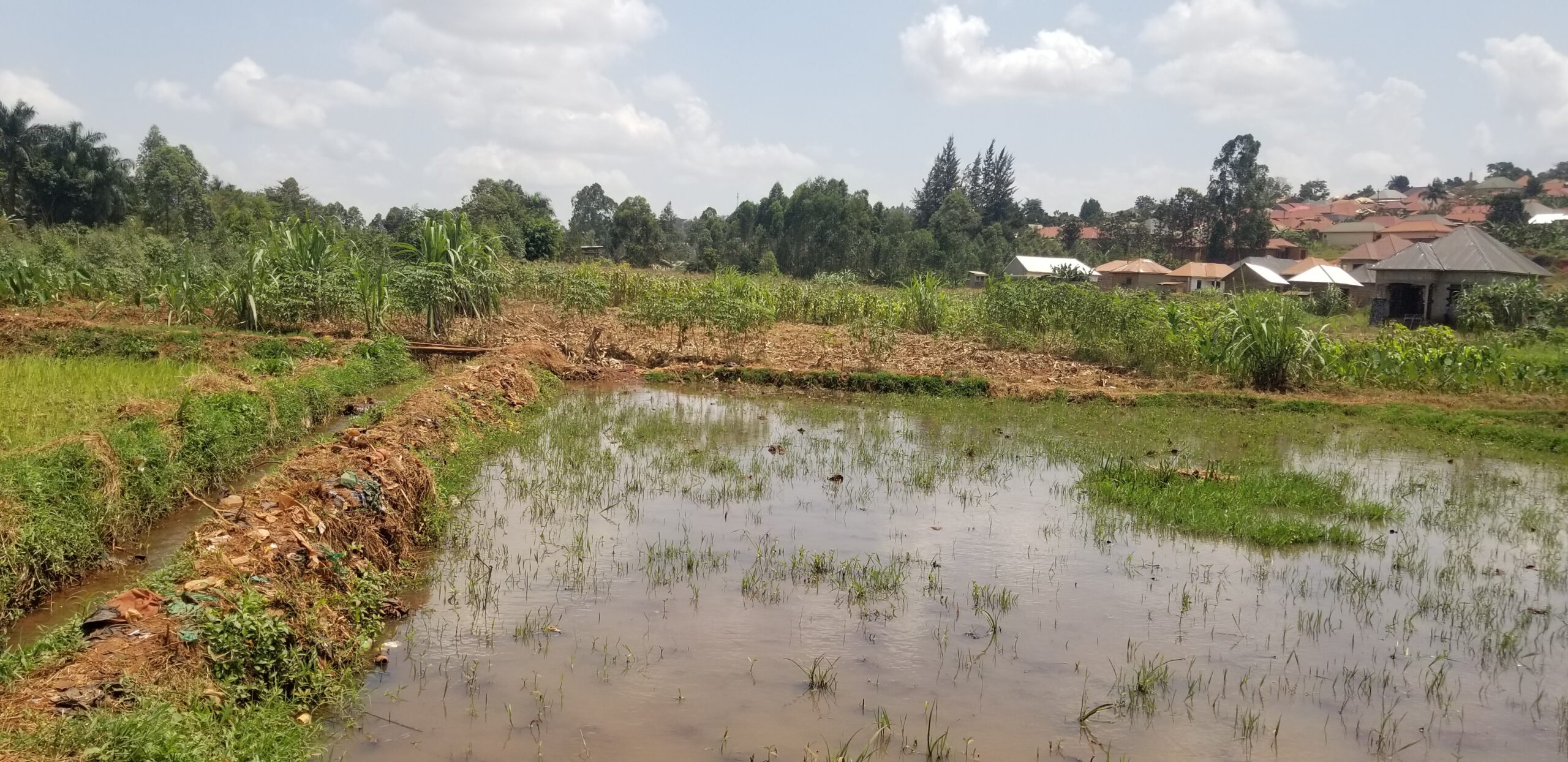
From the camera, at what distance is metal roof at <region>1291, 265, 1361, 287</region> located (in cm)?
4122

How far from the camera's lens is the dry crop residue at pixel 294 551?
12.0ft

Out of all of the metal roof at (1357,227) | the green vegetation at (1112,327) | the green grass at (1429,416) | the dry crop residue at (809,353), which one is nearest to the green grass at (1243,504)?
the green grass at (1429,416)

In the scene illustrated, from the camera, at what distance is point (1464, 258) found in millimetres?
27578

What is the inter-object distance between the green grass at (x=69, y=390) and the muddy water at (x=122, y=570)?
1.02 meters

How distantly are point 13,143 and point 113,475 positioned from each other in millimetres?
49316

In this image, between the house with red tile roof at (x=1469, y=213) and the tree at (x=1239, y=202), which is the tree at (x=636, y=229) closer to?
the tree at (x=1239, y=202)

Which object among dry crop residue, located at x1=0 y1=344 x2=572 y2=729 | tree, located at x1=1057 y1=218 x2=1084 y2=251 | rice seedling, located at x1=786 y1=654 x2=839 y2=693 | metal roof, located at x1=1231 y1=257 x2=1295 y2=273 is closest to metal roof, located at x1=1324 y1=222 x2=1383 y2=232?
tree, located at x1=1057 y1=218 x2=1084 y2=251

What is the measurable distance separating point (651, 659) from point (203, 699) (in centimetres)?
206

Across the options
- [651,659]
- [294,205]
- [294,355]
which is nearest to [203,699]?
[651,659]

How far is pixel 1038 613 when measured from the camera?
601 centimetres

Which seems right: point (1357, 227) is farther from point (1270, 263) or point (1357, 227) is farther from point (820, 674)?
point (820, 674)

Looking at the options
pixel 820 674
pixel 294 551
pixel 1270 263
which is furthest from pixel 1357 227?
pixel 294 551

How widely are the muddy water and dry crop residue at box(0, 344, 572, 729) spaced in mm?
510

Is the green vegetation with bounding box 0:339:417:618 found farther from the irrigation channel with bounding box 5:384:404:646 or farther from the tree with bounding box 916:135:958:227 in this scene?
the tree with bounding box 916:135:958:227
